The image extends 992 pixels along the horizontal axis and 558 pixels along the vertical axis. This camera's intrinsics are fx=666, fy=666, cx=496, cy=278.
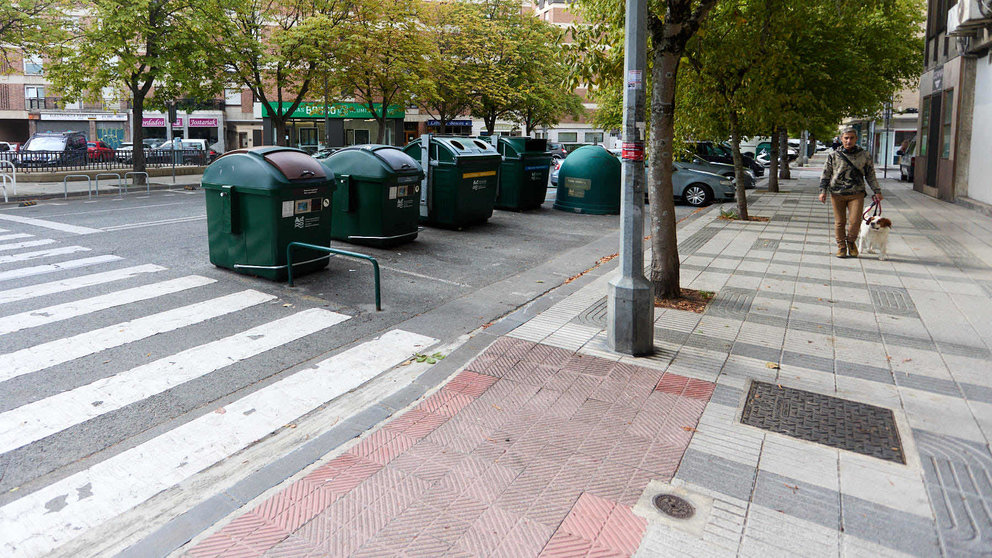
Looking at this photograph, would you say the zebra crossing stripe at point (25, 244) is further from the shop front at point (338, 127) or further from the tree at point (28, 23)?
the shop front at point (338, 127)

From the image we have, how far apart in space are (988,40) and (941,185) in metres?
5.07

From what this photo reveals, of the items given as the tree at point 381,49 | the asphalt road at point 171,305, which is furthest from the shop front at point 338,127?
the asphalt road at point 171,305

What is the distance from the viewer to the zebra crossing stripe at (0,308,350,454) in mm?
4465

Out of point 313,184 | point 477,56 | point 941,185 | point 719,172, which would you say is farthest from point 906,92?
point 313,184

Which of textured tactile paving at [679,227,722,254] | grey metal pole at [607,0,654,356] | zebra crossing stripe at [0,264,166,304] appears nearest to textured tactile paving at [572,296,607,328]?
grey metal pole at [607,0,654,356]

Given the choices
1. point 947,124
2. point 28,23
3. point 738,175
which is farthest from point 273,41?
point 947,124

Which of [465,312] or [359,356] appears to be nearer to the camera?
[359,356]

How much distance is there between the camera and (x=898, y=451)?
404 centimetres

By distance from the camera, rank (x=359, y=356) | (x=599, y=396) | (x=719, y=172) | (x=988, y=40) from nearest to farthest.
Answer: (x=599, y=396) < (x=359, y=356) < (x=988, y=40) < (x=719, y=172)

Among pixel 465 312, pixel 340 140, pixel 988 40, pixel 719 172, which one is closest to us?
pixel 465 312

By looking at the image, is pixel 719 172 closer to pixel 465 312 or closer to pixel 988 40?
pixel 988 40

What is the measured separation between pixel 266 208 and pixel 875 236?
8.71 meters

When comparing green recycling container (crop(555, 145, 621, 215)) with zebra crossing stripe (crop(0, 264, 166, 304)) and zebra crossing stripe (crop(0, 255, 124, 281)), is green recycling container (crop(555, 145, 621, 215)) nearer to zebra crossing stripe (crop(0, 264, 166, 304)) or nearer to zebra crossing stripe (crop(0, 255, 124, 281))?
zebra crossing stripe (crop(0, 264, 166, 304))

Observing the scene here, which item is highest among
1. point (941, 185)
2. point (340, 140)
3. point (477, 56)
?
point (477, 56)
